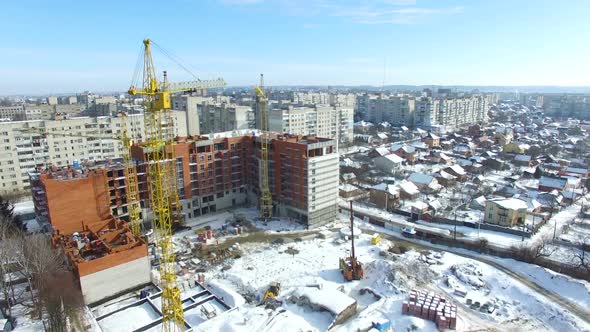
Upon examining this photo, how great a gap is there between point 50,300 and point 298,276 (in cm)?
1844

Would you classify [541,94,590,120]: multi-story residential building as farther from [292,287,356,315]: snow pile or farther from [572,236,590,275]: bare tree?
[292,287,356,315]: snow pile

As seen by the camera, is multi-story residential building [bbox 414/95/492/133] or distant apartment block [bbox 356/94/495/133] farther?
distant apartment block [bbox 356/94/495/133]

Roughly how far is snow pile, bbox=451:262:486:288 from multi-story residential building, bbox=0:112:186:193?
1970 inches

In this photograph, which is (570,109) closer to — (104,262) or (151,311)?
(151,311)

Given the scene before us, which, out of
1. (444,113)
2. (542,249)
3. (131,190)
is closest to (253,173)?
(131,190)

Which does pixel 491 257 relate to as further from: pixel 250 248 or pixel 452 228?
pixel 250 248

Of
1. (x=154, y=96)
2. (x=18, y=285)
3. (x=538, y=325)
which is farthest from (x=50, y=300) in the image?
(x=538, y=325)

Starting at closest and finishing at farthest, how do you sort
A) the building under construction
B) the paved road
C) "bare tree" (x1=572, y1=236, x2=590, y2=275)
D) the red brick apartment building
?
the paved road
the building under construction
"bare tree" (x1=572, y1=236, x2=590, y2=275)
the red brick apartment building

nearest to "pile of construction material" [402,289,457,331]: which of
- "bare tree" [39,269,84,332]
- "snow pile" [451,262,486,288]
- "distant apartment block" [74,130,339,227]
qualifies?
"snow pile" [451,262,486,288]

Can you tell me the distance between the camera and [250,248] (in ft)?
126

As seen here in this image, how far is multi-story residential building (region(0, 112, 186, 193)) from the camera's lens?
175 feet

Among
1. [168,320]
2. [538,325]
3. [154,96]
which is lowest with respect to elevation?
[538,325]

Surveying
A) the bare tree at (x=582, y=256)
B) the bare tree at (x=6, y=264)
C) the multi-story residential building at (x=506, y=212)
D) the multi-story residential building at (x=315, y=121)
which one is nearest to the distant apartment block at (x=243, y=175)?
the bare tree at (x=6, y=264)

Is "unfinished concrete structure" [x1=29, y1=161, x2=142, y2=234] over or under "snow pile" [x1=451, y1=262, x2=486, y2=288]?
over
